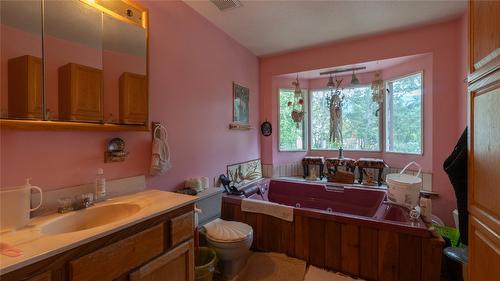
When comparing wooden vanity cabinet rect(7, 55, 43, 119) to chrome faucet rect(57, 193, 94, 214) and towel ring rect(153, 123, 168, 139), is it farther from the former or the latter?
towel ring rect(153, 123, 168, 139)

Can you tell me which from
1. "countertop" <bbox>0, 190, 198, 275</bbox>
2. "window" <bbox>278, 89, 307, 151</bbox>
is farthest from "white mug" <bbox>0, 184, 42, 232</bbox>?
"window" <bbox>278, 89, 307, 151</bbox>

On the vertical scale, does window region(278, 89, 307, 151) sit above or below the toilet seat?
above

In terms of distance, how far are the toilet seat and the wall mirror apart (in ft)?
3.39

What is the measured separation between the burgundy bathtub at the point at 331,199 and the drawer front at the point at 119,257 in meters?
1.31

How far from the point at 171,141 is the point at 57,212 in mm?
960

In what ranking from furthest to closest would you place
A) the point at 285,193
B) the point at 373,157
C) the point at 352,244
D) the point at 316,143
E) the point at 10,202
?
the point at 316,143 → the point at 373,157 → the point at 285,193 → the point at 352,244 → the point at 10,202

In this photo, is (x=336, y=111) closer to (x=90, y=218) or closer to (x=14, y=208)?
(x=90, y=218)

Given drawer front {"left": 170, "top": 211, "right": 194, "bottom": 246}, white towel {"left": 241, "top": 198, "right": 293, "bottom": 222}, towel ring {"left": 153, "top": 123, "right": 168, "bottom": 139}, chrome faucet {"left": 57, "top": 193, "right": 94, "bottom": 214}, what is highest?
towel ring {"left": 153, "top": 123, "right": 168, "bottom": 139}

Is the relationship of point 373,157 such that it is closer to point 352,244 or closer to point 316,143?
point 316,143

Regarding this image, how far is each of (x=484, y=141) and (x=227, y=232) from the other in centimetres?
172

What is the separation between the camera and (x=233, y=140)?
2.96 meters

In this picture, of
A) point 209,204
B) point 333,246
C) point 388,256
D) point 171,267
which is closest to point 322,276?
point 333,246

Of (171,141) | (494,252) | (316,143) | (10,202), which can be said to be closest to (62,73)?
(10,202)

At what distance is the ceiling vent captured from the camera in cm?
212
